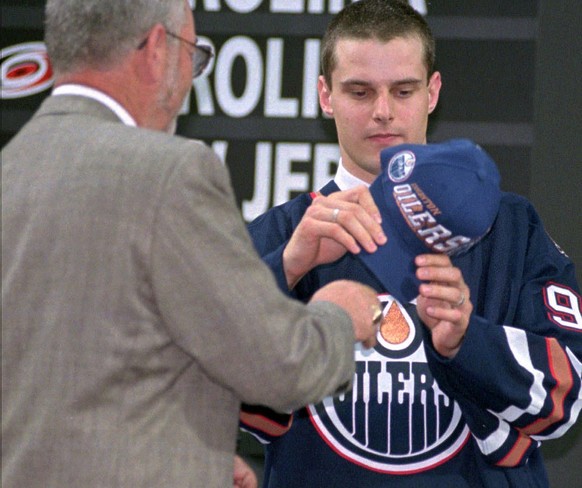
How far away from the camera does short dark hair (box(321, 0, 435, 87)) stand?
6.80 ft

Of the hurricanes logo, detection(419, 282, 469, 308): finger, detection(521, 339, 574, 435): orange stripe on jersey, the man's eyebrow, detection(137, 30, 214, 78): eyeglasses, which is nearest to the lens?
detection(137, 30, 214, 78): eyeglasses

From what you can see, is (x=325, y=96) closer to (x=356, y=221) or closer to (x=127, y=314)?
(x=356, y=221)

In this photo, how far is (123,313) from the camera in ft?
4.15

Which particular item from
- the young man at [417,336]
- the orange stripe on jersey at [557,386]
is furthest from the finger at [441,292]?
the orange stripe on jersey at [557,386]

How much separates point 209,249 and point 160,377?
0.59 feet

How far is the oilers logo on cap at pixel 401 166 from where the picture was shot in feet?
5.22

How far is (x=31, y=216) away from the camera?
129cm

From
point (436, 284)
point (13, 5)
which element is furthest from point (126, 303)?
point (13, 5)

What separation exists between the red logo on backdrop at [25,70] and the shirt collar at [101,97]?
6.20ft

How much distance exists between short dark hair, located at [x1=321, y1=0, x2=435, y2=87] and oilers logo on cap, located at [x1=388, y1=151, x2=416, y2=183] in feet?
1.66

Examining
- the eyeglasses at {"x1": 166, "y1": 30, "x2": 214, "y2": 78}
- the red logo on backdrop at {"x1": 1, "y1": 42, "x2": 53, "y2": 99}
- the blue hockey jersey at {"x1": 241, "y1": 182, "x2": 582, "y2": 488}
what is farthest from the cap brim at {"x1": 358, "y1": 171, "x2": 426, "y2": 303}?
the red logo on backdrop at {"x1": 1, "y1": 42, "x2": 53, "y2": 99}

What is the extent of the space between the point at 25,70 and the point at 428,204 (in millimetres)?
1997

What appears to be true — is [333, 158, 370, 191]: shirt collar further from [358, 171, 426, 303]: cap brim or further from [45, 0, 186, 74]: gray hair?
[45, 0, 186, 74]: gray hair

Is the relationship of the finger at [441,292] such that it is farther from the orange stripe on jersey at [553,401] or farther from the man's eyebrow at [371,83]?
the man's eyebrow at [371,83]
